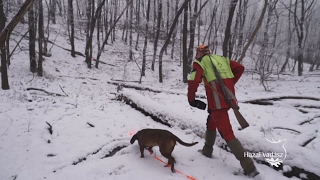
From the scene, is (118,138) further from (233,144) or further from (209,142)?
(233,144)

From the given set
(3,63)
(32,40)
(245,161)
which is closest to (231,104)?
(245,161)

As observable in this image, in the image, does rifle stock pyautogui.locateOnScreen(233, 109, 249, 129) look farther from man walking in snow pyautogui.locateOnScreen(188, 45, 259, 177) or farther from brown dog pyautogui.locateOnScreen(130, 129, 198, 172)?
brown dog pyautogui.locateOnScreen(130, 129, 198, 172)

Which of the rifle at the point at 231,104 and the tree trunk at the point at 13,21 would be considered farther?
the rifle at the point at 231,104

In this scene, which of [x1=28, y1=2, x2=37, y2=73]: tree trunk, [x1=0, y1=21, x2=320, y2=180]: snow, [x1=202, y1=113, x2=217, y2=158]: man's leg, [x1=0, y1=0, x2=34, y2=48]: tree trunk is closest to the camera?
[x1=0, y1=0, x2=34, y2=48]: tree trunk

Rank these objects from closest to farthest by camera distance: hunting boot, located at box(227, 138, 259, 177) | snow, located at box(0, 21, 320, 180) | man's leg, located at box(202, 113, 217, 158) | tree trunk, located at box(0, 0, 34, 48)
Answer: tree trunk, located at box(0, 0, 34, 48) < hunting boot, located at box(227, 138, 259, 177) < snow, located at box(0, 21, 320, 180) < man's leg, located at box(202, 113, 217, 158)

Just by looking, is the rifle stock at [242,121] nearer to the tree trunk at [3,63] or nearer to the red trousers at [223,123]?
the red trousers at [223,123]

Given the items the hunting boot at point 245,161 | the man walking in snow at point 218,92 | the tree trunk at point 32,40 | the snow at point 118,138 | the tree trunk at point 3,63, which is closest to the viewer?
the hunting boot at point 245,161

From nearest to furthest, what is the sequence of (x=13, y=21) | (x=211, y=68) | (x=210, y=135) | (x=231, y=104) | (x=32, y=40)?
(x=13, y=21) < (x=231, y=104) < (x=211, y=68) < (x=210, y=135) < (x=32, y=40)

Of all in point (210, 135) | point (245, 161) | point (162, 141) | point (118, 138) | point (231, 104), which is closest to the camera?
point (245, 161)

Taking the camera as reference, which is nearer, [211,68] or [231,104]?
[231,104]

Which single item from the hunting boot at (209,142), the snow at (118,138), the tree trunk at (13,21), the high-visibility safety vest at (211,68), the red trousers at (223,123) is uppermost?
the tree trunk at (13,21)

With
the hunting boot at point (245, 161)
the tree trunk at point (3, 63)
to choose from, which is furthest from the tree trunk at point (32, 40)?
the hunting boot at point (245, 161)

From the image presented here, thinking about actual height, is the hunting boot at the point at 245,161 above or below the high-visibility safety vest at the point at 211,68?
below

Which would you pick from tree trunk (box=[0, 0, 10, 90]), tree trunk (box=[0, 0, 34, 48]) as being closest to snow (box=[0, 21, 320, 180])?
tree trunk (box=[0, 0, 10, 90])
